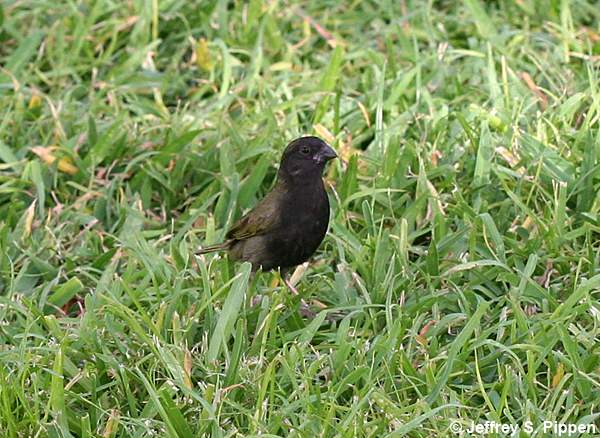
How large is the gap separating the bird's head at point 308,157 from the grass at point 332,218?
28 cm

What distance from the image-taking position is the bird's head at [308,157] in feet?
18.2

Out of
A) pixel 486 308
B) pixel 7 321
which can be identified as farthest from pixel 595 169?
pixel 7 321

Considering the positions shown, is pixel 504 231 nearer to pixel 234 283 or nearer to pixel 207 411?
pixel 234 283

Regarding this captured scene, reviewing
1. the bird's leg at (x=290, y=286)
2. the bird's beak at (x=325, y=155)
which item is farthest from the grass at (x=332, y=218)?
the bird's beak at (x=325, y=155)

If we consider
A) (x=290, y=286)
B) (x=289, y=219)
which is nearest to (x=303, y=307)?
(x=290, y=286)

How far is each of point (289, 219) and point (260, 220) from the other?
174 millimetres

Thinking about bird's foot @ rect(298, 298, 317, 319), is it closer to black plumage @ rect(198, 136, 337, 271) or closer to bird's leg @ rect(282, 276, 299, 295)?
bird's leg @ rect(282, 276, 299, 295)

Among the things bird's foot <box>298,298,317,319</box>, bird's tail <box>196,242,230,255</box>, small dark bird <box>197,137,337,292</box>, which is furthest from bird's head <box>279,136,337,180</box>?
bird's foot <box>298,298,317,319</box>

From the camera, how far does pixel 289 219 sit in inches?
214

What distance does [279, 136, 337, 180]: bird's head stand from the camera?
556 centimetres

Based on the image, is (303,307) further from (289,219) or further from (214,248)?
(214,248)

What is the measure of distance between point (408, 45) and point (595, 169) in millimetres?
1947

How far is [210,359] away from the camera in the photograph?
15.5ft

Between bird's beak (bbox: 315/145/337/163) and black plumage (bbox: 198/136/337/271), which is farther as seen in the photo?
bird's beak (bbox: 315/145/337/163)
